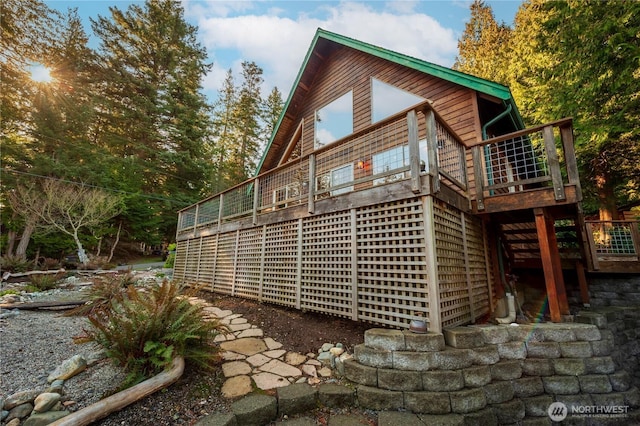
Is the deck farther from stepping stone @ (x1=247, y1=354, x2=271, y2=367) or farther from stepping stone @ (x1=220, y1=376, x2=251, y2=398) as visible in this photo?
stepping stone @ (x1=220, y1=376, x2=251, y2=398)

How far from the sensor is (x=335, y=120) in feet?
27.2

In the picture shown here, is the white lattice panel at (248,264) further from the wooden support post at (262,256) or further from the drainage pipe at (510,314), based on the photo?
the drainage pipe at (510,314)

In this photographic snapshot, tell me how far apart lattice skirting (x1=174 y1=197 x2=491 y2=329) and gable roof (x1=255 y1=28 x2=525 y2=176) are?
2.88m

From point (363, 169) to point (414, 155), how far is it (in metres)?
3.47

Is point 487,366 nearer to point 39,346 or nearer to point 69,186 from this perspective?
point 39,346

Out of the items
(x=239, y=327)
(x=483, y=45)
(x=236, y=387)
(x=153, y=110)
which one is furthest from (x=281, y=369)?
(x=153, y=110)

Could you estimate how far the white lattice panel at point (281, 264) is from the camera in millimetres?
4734

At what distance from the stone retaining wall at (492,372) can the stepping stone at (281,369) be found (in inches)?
23.0

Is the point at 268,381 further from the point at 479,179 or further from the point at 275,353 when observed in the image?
the point at 479,179

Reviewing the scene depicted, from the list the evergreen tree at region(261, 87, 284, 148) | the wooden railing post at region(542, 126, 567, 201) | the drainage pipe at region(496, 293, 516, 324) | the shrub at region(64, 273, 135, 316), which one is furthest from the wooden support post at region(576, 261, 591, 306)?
the evergreen tree at region(261, 87, 284, 148)

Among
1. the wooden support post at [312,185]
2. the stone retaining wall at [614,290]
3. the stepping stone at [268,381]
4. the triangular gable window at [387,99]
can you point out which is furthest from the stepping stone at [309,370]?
the stone retaining wall at [614,290]

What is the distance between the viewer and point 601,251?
7.14 m

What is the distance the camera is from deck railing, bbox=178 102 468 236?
3.44 meters

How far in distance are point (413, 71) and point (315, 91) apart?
12.3ft
